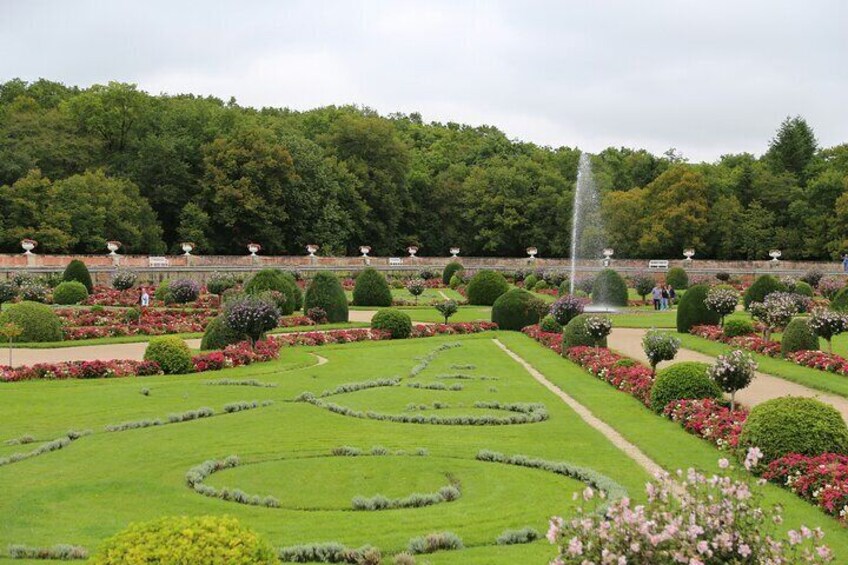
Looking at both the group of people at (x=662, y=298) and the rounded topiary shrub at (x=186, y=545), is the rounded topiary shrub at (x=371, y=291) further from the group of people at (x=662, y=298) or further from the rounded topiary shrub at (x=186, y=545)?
the rounded topiary shrub at (x=186, y=545)

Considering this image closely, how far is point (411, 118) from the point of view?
11894 cm

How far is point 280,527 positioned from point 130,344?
19.7m

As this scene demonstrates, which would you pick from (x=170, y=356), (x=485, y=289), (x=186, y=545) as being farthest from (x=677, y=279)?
(x=186, y=545)

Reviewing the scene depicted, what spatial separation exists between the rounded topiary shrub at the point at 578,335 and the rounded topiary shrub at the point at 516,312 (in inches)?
319

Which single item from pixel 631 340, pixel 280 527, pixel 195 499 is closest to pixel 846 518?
pixel 280 527

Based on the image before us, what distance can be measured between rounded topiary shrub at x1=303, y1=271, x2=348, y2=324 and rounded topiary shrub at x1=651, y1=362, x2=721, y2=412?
1860cm

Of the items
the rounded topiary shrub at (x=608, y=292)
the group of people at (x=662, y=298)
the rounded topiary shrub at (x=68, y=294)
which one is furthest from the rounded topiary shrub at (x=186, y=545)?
the group of people at (x=662, y=298)

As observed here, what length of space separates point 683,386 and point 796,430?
4.41 meters

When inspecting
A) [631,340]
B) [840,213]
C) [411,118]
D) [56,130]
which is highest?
[411,118]

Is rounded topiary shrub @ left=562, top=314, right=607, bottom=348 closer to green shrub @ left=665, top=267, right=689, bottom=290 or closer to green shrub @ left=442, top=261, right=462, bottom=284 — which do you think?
green shrub @ left=665, top=267, right=689, bottom=290

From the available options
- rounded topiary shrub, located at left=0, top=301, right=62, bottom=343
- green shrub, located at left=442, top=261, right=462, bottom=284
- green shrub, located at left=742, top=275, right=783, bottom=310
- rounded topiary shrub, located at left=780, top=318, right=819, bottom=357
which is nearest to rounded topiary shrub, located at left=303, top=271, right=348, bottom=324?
rounded topiary shrub, located at left=0, top=301, right=62, bottom=343

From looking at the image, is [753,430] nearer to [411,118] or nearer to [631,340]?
[631,340]

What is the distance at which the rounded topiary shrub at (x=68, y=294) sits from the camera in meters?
39.1

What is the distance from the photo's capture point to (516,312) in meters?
33.2
